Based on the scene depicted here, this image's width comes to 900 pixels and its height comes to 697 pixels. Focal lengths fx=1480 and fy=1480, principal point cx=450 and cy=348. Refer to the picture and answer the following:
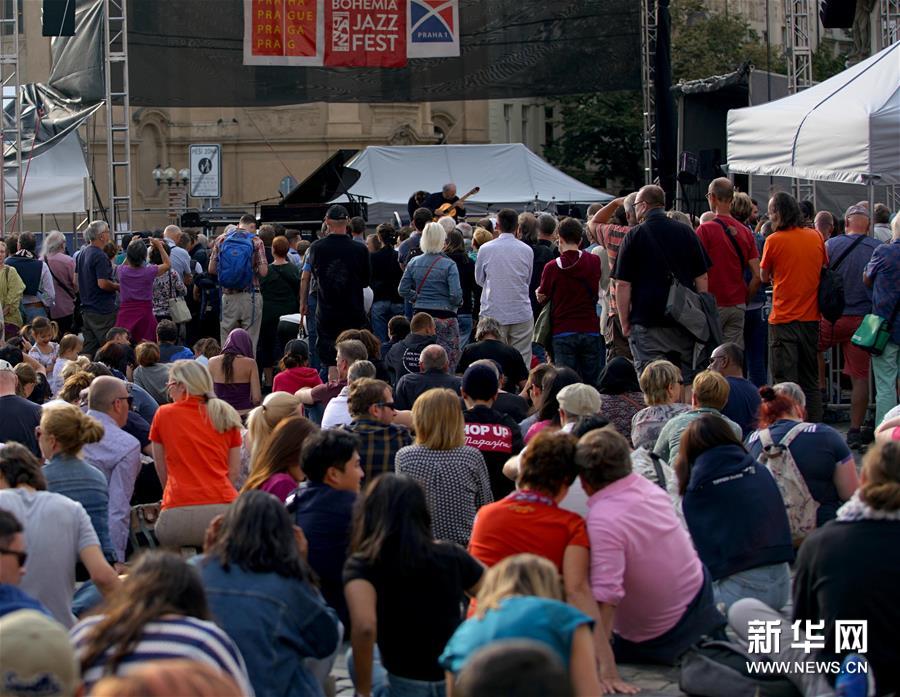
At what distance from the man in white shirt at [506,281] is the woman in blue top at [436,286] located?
0.27 m

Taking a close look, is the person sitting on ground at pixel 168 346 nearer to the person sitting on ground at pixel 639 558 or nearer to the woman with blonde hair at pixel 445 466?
the woman with blonde hair at pixel 445 466

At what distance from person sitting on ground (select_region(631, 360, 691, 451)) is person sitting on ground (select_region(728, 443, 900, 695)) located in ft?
8.66

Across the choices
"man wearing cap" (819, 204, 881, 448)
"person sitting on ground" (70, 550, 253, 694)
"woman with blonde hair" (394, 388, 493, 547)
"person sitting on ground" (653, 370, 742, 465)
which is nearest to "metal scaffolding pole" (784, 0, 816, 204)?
"man wearing cap" (819, 204, 881, 448)

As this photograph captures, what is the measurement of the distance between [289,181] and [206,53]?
48.6 feet

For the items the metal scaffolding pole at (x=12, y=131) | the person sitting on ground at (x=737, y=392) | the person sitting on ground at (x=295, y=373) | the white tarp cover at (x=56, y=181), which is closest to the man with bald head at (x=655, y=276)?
the person sitting on ground at (x=737, y=392)

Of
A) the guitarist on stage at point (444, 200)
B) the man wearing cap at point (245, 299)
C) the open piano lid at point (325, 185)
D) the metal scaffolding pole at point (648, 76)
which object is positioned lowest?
the man wearing cap at point (245, 299)

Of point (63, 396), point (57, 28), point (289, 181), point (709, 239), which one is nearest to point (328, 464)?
point (63, 396)

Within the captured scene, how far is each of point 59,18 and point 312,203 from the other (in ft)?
18.1

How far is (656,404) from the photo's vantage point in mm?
8070

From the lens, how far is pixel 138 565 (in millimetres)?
4141

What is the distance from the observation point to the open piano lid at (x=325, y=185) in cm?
2412

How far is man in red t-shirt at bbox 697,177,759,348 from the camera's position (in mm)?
11383

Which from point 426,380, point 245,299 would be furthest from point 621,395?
point 245,299

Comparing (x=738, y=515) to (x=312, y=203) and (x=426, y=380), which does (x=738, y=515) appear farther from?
(x=312, y=203)
